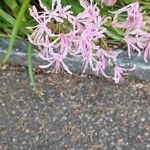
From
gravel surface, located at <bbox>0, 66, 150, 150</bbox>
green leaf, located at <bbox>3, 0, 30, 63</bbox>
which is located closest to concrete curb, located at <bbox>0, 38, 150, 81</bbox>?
gravel surface, located at <bbox>0, 66, 150, 150</bbox>

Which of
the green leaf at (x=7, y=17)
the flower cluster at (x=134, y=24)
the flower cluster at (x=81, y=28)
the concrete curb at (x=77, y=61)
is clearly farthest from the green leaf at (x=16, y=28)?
the flower cluster at (x=134, y=24)

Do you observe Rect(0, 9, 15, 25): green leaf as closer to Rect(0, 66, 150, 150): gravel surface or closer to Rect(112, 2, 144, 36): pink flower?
Rect(0, 66, 150, 150): gravel surface

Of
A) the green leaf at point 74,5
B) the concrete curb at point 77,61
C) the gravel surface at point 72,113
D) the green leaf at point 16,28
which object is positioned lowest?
the gravel surface at point 72,113

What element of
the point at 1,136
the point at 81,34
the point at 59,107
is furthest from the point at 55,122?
the point at 81,34

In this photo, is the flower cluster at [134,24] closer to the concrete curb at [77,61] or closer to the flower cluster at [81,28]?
the flower cluster at [81,28]

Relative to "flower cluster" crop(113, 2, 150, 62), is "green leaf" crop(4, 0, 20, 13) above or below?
above

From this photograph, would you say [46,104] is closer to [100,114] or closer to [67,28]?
[100,114]
